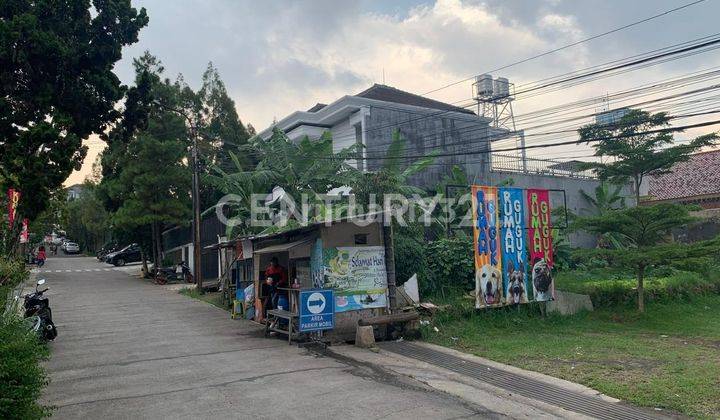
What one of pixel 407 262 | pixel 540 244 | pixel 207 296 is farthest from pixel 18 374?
pixel 207 296

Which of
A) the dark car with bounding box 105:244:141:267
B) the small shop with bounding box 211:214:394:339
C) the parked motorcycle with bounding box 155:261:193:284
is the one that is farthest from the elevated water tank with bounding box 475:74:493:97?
the dark car with bounding box 105:244:141:267

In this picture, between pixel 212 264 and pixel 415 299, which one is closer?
pixel 415 299

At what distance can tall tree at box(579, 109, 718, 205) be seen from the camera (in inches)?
847

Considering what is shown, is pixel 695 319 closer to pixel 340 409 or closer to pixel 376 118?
pixel 340 409

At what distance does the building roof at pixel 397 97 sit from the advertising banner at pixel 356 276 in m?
14.5

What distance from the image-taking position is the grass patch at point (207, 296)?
17.9 metres

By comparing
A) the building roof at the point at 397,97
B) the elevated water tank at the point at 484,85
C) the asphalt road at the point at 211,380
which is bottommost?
the asphalt road at the point at 211,380

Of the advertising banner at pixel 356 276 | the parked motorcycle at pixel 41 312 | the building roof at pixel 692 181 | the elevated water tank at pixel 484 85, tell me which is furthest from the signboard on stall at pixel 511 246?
the building roof at pixel 692 181

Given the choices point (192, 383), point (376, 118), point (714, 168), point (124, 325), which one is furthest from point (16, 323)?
point (714, 168)

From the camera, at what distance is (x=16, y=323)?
5574 millimetres

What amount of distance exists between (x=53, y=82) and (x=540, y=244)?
39.8ft

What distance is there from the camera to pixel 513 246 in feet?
43.5

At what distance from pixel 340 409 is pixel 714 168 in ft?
116

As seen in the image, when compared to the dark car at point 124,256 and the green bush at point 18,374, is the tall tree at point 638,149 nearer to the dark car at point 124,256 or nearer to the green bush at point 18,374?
the green bush at point 18,374
